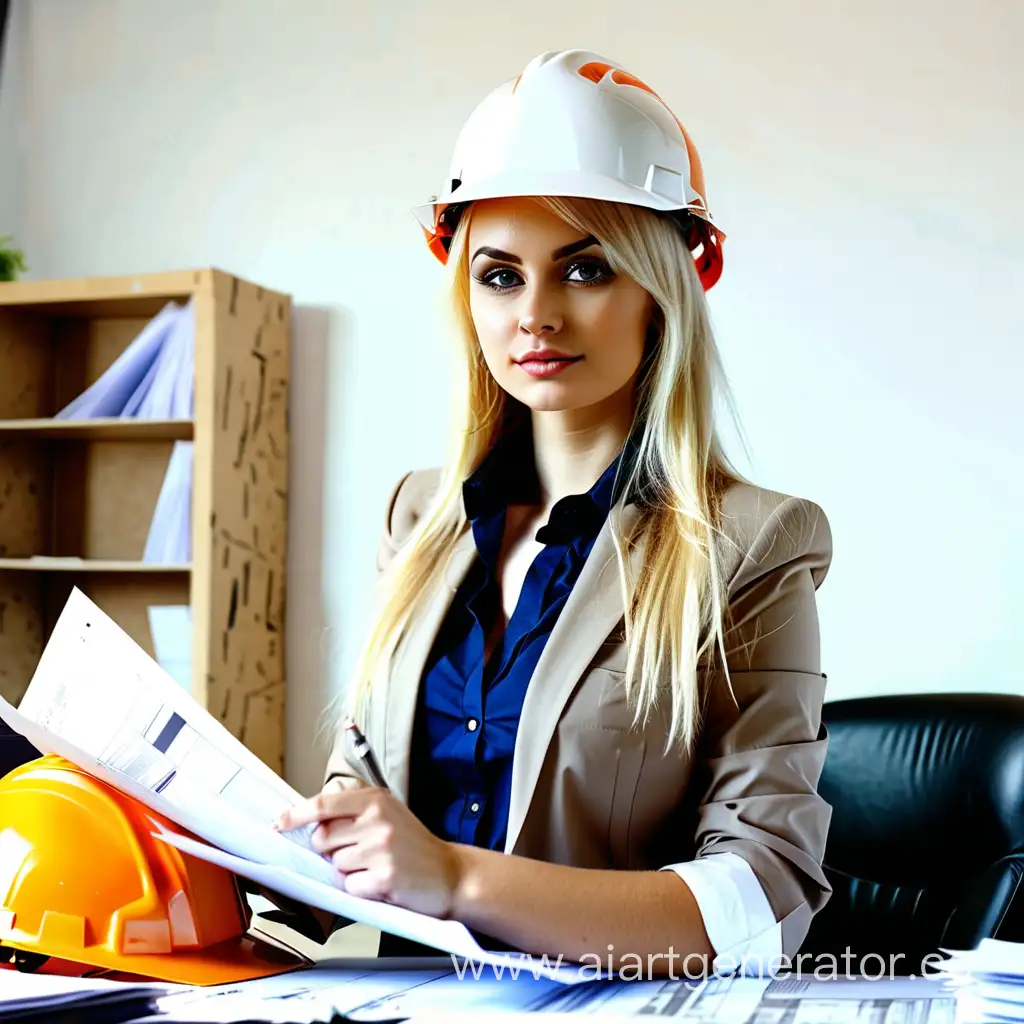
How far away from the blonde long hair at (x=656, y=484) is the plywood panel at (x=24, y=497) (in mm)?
2201

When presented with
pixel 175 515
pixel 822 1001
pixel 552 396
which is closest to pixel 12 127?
pixel 175 515

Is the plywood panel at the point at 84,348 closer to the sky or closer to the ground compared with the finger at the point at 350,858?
closer to the sky

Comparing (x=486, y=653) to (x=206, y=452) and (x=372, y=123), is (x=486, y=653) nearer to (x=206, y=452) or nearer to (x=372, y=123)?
(x=206, y=452)

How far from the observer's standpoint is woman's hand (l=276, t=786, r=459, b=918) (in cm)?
93

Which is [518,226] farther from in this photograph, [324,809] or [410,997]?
[410,997]

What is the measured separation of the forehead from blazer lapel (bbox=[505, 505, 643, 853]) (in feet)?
1.07

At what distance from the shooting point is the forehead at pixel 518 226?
1.31 m

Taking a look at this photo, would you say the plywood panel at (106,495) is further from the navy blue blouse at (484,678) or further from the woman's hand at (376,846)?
the woman's hand at (376,846)

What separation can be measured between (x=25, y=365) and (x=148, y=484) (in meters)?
0.48

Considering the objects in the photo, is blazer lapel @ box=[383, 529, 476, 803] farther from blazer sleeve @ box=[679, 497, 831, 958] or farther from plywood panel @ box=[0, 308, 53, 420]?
plywood panel @ box=[0, 308, 53, 420]

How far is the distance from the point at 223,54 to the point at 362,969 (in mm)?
3049

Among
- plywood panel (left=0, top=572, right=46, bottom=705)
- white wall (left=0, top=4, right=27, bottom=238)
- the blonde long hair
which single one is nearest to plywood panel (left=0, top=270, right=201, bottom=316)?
white wall (left=0, top=4, right=27, bottom=238)

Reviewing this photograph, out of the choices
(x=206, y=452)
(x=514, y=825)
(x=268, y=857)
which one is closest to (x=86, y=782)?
(x=268, y=857)

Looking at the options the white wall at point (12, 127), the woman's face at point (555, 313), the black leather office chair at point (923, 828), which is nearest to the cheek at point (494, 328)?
the woman's face at point (555, 313)
